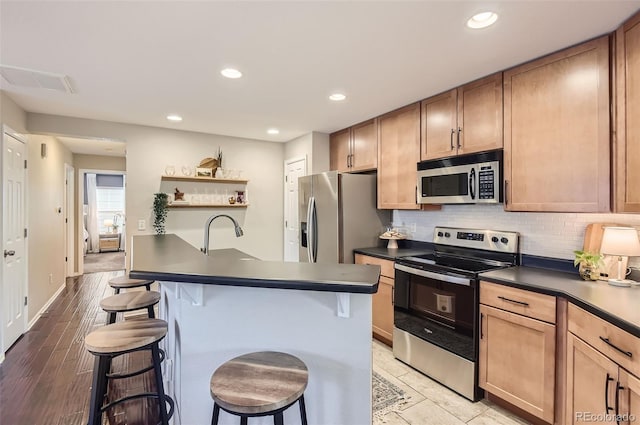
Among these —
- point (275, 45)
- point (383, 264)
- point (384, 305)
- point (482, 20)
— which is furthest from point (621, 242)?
point (275, 45)

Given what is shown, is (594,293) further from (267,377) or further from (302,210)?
(302,210)

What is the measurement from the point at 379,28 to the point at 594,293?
1.90 metres

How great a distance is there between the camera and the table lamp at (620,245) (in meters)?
1.84

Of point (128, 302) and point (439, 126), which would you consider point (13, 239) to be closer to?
point (128, 302)

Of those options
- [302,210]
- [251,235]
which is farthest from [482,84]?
[251,235]

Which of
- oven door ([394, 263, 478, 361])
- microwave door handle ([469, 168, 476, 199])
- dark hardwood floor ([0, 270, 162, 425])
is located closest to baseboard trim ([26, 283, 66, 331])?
dark hardwood floor ([0, 270, 162, 425])

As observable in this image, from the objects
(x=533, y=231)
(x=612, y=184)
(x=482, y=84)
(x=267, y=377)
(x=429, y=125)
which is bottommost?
(x=267, y=377)

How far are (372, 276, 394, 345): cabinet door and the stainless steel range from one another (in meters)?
0.15

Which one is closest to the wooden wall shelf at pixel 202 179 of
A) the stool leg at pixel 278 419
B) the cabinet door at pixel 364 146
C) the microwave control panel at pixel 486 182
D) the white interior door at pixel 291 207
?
the white interior door at pixel 291 207

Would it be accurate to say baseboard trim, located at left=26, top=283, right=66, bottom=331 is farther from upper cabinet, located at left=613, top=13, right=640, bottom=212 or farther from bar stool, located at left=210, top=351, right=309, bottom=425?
upper cabinet, located at left=613, top=13, right=640, bottom=212

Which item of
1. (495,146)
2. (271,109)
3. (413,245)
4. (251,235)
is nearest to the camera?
(495,146)

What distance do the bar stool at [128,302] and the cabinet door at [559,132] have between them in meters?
2.77

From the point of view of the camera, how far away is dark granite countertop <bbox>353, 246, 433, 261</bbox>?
308cm

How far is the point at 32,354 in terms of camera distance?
2932 mm
